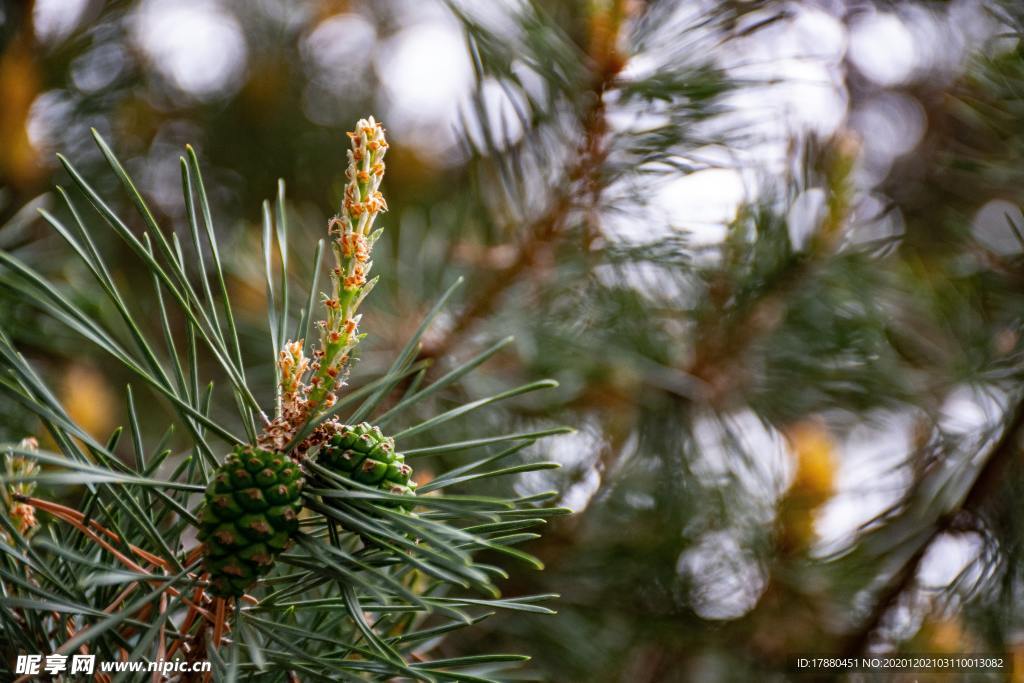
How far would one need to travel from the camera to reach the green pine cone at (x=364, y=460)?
0.32 meters

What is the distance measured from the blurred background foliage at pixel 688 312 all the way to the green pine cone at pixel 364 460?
0.37 m

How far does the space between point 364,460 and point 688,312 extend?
0.54 metres

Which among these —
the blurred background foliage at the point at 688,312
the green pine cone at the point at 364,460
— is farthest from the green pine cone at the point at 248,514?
the blurred background foliage at the point at 688,312

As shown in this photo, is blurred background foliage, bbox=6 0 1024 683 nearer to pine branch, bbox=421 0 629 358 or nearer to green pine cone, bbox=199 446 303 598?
pine branch, bbox=421 0 629 358

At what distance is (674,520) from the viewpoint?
0.81 meters

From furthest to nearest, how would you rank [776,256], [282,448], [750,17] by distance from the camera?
[776,256], [750,17], [282,448]

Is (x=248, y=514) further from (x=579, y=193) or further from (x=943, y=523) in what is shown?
(x=943, y=523)

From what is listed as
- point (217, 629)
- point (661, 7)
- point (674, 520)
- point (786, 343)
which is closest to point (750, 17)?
point (661, 7)

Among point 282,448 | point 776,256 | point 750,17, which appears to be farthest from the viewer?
point 776,256

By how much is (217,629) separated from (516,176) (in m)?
0.50

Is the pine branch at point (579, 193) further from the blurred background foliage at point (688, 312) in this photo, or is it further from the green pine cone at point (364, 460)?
the green pine cone at point (364, 460)

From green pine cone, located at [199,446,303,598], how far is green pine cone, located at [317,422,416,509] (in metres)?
0.02

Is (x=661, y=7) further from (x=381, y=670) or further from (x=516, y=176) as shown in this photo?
(x=381, y=670)

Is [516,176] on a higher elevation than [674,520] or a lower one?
higher
